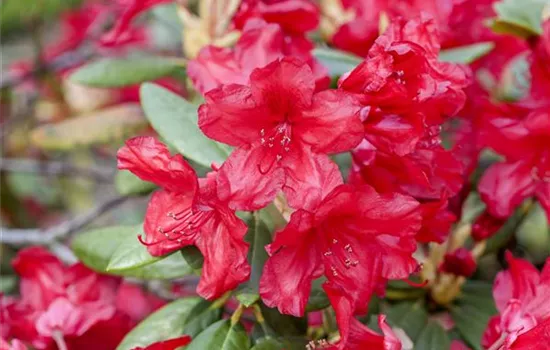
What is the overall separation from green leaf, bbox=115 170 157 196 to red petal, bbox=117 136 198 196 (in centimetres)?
22

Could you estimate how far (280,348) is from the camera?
36.7 inches

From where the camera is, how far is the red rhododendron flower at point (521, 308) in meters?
0.90

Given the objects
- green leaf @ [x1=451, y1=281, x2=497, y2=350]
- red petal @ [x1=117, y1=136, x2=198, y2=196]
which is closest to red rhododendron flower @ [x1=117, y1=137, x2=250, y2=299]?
red petal @ [x1=117, y1=136, x2=198, y2=196]

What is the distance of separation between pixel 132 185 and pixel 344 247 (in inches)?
16.2

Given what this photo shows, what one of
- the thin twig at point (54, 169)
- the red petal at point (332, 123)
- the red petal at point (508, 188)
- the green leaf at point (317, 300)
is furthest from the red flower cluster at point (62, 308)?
the thin twig at point (54, 169)

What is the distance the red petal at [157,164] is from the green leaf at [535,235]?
711 mm

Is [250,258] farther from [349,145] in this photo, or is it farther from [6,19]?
[6,19]

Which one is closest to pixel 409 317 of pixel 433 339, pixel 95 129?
pixel 433 339

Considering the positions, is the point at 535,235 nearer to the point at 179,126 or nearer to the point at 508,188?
the point at 508,188

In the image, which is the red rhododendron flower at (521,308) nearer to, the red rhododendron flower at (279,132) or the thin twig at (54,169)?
the red rhododendron flower at (279,132)

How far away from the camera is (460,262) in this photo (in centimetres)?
110

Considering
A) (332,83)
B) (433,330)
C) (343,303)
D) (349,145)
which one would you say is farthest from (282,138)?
(433,330)

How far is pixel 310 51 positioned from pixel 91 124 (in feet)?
2.77

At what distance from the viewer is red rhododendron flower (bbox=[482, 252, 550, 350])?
90 cm
